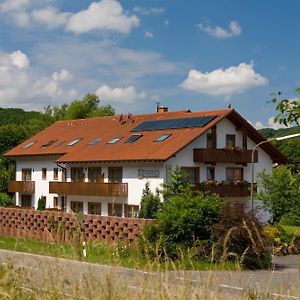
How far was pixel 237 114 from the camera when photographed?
44688 mm

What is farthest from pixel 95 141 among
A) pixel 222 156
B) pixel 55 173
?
pixel 222 156

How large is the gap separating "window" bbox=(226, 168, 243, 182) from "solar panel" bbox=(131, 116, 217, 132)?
13.2ft

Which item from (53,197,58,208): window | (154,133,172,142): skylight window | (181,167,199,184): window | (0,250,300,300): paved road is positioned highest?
(154,133,172,142): skylight window

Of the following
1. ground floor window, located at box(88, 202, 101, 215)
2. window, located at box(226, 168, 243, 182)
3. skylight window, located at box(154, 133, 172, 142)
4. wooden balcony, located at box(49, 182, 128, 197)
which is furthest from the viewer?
ground floor window, located at box(88, 202, 101, 215)

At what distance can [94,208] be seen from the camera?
150ft

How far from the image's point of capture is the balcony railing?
41906 mm

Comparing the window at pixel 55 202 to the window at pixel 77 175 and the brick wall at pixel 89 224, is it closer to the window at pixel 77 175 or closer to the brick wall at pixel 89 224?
the window at pixel 77 175

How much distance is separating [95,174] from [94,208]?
2286 mm

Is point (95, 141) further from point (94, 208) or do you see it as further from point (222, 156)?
point (222, 156)

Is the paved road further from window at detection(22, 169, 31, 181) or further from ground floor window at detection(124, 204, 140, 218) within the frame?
window at detection(22, 169, 31, 181)

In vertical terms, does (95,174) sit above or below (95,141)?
below

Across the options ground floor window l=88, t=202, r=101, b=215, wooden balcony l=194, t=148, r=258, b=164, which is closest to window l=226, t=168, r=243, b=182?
wooden balcony l=194, t=148, r=258, b=164

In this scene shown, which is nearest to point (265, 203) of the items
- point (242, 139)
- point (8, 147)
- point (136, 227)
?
point (242, 139)

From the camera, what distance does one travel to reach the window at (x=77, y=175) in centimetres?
4678
